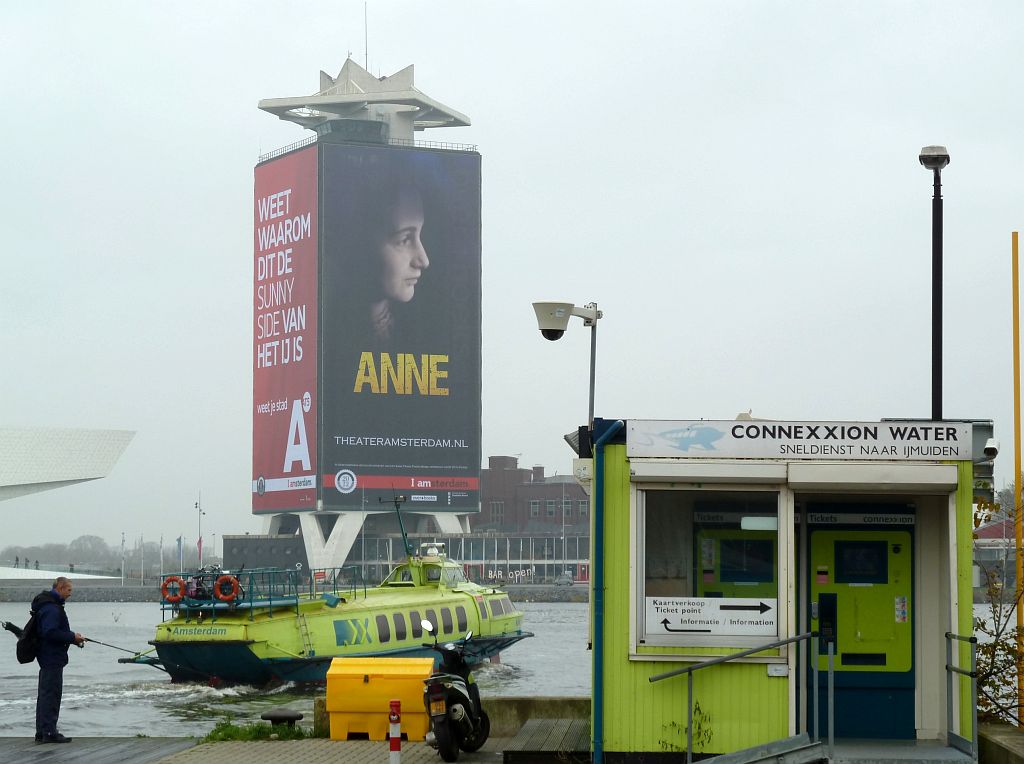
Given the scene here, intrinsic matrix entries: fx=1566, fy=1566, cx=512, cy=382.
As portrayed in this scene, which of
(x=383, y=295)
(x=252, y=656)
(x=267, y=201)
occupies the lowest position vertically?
(x=252, y=656)

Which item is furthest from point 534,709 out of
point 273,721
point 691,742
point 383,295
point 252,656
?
point 383,295

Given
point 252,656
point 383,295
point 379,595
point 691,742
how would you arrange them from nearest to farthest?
point 691,742 < point 252,656 < point 379,595 < point 383,295

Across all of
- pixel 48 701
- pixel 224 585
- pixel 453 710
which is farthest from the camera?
pixel 224 585

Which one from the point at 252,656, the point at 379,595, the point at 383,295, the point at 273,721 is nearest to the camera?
the point at 273,721

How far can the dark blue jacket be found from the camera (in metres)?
18.5

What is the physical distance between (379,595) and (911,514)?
29.9 meters

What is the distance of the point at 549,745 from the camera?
15.9 m

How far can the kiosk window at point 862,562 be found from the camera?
15.3 m

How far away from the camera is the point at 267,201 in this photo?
169375 mm

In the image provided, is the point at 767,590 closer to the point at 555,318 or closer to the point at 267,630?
the point at 555,318

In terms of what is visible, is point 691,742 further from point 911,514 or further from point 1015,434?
point 1015,434

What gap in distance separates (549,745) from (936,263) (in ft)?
25.1

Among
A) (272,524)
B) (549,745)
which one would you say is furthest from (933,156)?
(272,524)

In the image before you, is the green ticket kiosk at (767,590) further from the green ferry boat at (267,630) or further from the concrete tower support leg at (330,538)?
the concrete tower support leg at (330,538)
